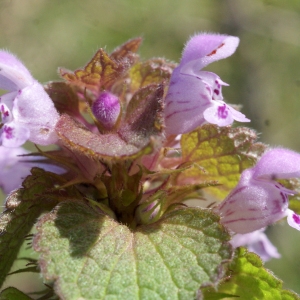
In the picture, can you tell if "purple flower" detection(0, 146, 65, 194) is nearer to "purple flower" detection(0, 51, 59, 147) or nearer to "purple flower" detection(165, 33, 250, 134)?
"purple flower" detection(0, 51, 59, 147)

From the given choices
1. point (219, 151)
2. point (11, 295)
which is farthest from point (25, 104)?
point (219, 151)

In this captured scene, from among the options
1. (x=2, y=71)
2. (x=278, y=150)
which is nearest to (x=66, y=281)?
(x=2, y=71)

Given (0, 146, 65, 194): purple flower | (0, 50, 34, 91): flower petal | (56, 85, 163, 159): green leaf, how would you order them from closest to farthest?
(56, 85, 163, 159): green leaf, (0, 50, 34, 91): flower petal, (0, 146, 65, 194): purple flower

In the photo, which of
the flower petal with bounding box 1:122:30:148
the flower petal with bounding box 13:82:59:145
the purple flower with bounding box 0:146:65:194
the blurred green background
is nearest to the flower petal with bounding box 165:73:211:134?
the flower petal with bounding box 13:82:59:145

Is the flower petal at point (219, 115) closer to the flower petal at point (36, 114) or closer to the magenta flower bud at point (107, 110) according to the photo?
the magenta flower bud at point (107, 110)

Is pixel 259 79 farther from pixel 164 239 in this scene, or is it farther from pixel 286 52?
pixel 164 239

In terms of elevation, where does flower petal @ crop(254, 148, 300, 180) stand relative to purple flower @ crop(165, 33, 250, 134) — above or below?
below

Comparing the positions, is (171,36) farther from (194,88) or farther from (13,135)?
(13,135)
